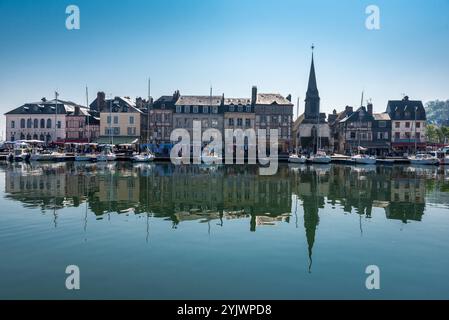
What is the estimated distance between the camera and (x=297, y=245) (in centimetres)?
1297

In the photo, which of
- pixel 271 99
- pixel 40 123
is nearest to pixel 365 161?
pixel 271 99

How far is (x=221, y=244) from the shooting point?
13.0 meters

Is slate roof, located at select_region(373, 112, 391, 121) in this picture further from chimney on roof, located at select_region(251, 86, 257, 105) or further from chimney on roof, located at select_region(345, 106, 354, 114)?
chimney on roof, located at select_region(251, 86, 257, 105)

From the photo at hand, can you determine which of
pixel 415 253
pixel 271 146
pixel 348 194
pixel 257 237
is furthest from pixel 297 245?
pixel 271 146

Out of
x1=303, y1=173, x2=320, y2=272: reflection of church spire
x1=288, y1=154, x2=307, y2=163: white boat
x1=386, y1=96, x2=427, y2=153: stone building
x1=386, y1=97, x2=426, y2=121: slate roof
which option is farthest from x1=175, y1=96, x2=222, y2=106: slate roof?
x1=303, y1=173, x2=320, y2=272: reflection of church spire

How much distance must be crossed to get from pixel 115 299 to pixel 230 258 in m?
4.01

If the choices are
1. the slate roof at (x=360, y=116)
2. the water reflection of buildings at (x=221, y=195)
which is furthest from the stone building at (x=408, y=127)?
the water reflection of buildings at (x=221, y=195)

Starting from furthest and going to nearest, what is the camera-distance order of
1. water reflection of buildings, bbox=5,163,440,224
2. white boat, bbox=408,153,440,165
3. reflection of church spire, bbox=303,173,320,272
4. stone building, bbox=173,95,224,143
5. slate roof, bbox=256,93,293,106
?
1. slate roof, bbox=256,93,293,106
2. stone building, bbox=173,95,224,143
3. white boat, bbox=408,153,440,165
4. water reflection of buildings, bbox=5,163,440,224
5. reflection of church spire, bbox=303,173,320,272

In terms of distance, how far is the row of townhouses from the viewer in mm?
66438

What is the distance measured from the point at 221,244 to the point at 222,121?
178ft

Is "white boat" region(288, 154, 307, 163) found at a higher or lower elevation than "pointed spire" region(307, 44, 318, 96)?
lower

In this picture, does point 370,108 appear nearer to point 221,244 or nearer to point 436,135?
point 436,135

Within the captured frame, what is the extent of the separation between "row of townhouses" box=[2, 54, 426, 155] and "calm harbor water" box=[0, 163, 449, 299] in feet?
141
